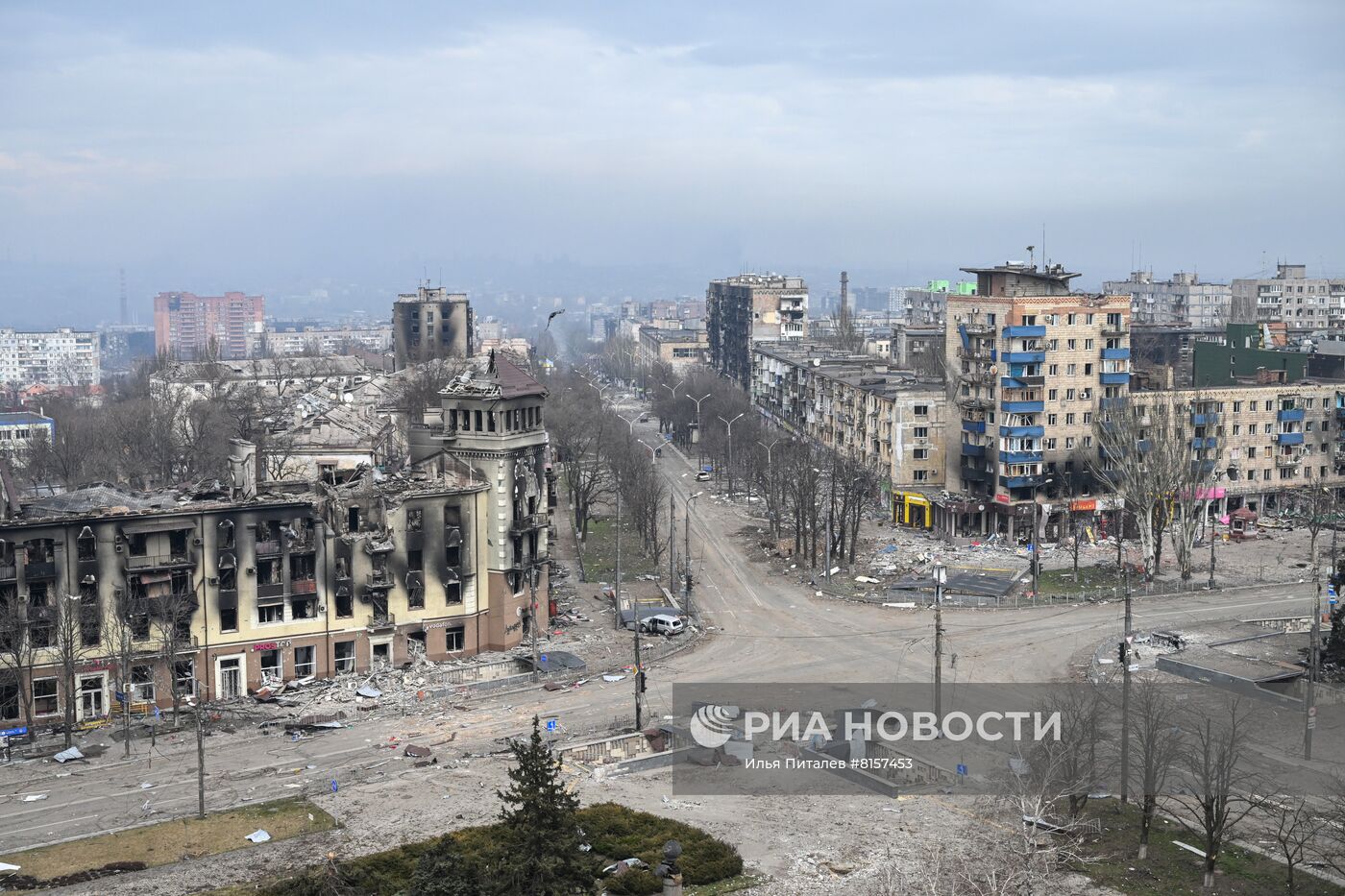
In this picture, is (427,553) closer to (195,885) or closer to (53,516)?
(53,516)

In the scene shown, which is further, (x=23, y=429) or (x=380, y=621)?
(x=23, y=429)

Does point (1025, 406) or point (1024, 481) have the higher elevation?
point (1025, 406)

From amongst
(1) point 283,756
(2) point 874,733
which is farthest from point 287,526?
(2) point 874,733

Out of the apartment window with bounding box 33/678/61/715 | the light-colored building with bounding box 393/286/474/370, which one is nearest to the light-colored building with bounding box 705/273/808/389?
the light-colored building with bounding box 393/286/474/370

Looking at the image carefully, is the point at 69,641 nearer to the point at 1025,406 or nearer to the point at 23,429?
the point at 1025,406

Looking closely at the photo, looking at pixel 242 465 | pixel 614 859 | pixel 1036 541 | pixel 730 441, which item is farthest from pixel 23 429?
pixel 614 859

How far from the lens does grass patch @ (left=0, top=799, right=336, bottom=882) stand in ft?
114

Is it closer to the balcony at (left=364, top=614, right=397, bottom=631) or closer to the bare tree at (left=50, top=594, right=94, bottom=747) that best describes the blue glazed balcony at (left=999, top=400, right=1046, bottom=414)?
the balcony at (left=364, top=614, right=397, bottom=631)

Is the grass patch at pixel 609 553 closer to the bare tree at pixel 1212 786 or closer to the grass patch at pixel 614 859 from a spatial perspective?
the bare tree at pixel 1212 786

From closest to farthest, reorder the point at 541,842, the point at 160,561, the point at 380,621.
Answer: the point at 541,842, the point at 160,561, the point at 380,621

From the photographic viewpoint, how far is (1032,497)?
76.5m

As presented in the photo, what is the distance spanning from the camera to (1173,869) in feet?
111

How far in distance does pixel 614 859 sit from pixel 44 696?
72.0 feet

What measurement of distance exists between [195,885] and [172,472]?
64.8 meters
